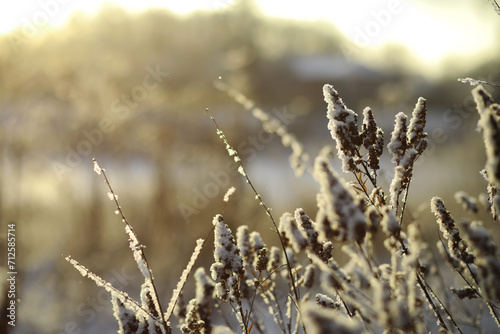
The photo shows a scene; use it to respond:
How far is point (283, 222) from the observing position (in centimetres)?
144

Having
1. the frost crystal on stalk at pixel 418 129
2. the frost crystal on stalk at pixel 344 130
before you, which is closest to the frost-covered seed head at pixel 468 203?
the frost crystal on stalk at pixel 418 129

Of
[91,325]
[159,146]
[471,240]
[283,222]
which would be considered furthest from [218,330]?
[159,146]

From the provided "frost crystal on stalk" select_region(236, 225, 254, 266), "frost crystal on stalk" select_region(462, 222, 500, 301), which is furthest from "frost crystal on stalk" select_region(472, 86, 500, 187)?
"frost crystal on stalk" select_region(236, 225, 254, 266)

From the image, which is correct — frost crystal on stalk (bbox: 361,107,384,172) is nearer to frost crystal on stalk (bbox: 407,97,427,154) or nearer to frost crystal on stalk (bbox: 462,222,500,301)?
frost crystal on stalk (bbox: 407,97,427,154)

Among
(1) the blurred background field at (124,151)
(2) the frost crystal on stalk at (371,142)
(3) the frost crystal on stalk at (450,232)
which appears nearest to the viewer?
(3) the frost crystal on stalk at (450,232)

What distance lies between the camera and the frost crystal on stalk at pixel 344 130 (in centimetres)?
147

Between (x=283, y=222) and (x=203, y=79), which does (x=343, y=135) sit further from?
(x=203, y=79)

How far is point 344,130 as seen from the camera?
148 centimetres

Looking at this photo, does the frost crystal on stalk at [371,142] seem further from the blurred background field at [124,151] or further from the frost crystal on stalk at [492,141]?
the blurred background field at [124,151]

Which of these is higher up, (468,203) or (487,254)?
(468,203)

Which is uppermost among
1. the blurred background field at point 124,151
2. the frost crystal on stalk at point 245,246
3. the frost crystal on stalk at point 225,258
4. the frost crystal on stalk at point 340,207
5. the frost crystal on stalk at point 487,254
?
the blurred background field at point 124,151

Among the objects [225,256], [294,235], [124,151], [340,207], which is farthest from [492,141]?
[124,151]

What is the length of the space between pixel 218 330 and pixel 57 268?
693 centimetres

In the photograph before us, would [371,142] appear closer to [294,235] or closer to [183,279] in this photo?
[294,235]
